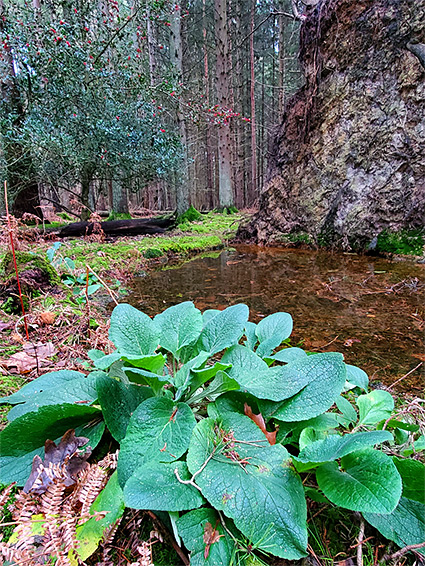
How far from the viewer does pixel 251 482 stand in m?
0.59

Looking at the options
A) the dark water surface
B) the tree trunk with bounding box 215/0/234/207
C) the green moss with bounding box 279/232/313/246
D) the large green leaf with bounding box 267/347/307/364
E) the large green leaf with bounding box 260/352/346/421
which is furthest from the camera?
the tree trunk with bounding box 215/0/234/207

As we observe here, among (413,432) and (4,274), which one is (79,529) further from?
(4,274)

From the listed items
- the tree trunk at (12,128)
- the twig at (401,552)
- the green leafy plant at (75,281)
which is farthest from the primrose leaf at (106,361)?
the tree trunk at (12,128)

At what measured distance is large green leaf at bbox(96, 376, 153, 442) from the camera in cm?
71

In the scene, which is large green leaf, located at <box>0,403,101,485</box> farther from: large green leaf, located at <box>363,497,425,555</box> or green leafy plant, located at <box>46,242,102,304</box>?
green leafy plant, located at <box>46,242,102,304</box>

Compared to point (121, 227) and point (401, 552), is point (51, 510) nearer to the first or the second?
point (401, 552)

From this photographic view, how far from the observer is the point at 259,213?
6211 millimetres

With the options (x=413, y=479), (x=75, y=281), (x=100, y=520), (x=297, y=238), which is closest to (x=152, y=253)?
(x=75, y=281)

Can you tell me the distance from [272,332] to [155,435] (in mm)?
609

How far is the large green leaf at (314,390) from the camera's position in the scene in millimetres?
701

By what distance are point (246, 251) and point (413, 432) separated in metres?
4.58

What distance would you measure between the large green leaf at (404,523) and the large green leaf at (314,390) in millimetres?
219

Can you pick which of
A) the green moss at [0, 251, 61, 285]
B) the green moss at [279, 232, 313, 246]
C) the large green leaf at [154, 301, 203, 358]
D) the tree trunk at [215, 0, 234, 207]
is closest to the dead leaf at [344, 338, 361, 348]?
the large green leaf at [154, 301, 203, 358]

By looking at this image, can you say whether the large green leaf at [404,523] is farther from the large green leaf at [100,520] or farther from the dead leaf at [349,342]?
the dead leaf at [349,342]
